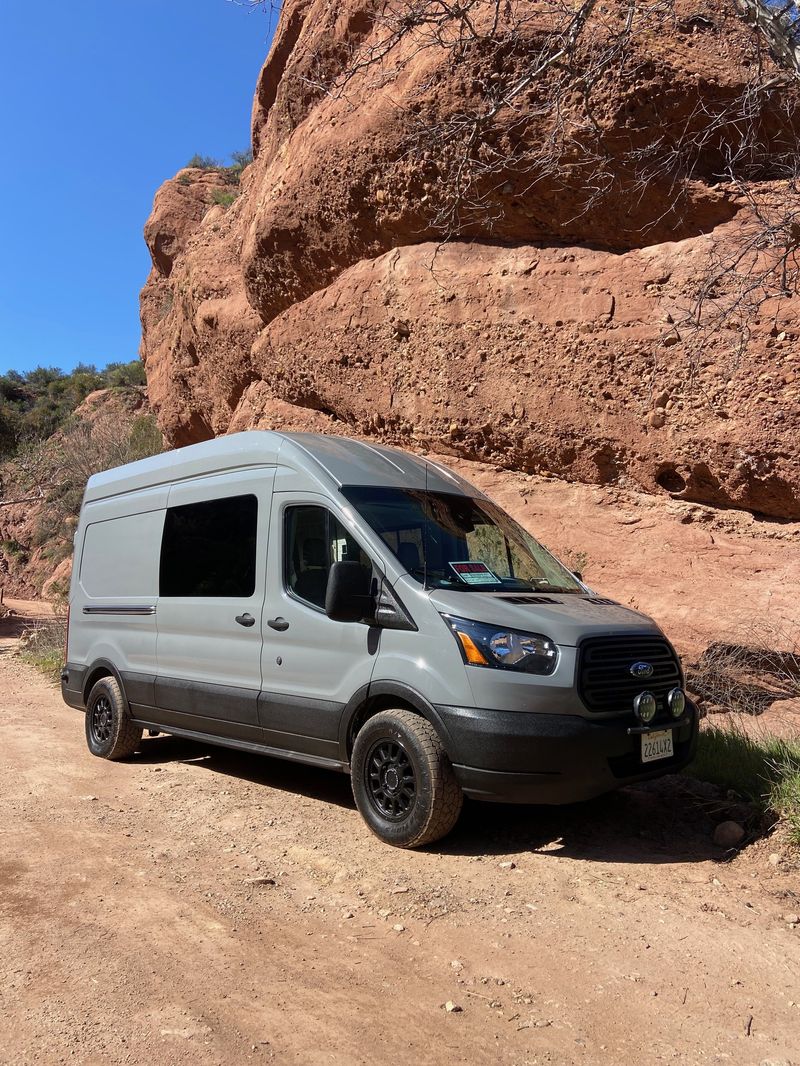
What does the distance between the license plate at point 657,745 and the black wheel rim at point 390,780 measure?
130cm

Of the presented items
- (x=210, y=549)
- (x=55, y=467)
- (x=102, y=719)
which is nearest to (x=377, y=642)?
(x=210, y=549)

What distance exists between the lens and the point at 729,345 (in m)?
8.38

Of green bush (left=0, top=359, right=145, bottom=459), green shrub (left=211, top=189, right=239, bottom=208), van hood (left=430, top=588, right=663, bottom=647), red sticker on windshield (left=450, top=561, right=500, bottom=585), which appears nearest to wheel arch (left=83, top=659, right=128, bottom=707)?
red sticker on windshield (left=450, top=561, right=500, bottom=585)

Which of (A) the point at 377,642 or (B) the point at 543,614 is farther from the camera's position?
(A) the point at 377,642

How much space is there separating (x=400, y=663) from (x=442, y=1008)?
1978 mm

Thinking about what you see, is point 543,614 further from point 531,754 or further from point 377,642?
point 377,642

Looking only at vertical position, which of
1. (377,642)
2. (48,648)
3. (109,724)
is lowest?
(48,648)

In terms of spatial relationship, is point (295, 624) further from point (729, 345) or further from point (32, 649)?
point (32, 649)

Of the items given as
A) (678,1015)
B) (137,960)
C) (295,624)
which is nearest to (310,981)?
(137,960)

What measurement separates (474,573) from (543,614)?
0.63 metres

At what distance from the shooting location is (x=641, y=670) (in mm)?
4695

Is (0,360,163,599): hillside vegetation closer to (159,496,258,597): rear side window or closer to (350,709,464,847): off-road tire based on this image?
(159,496,258,597): rear side window

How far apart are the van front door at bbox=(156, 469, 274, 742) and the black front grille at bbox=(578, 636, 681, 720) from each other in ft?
7.67

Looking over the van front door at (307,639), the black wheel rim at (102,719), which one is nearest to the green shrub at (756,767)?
the van front door at (307,639)
